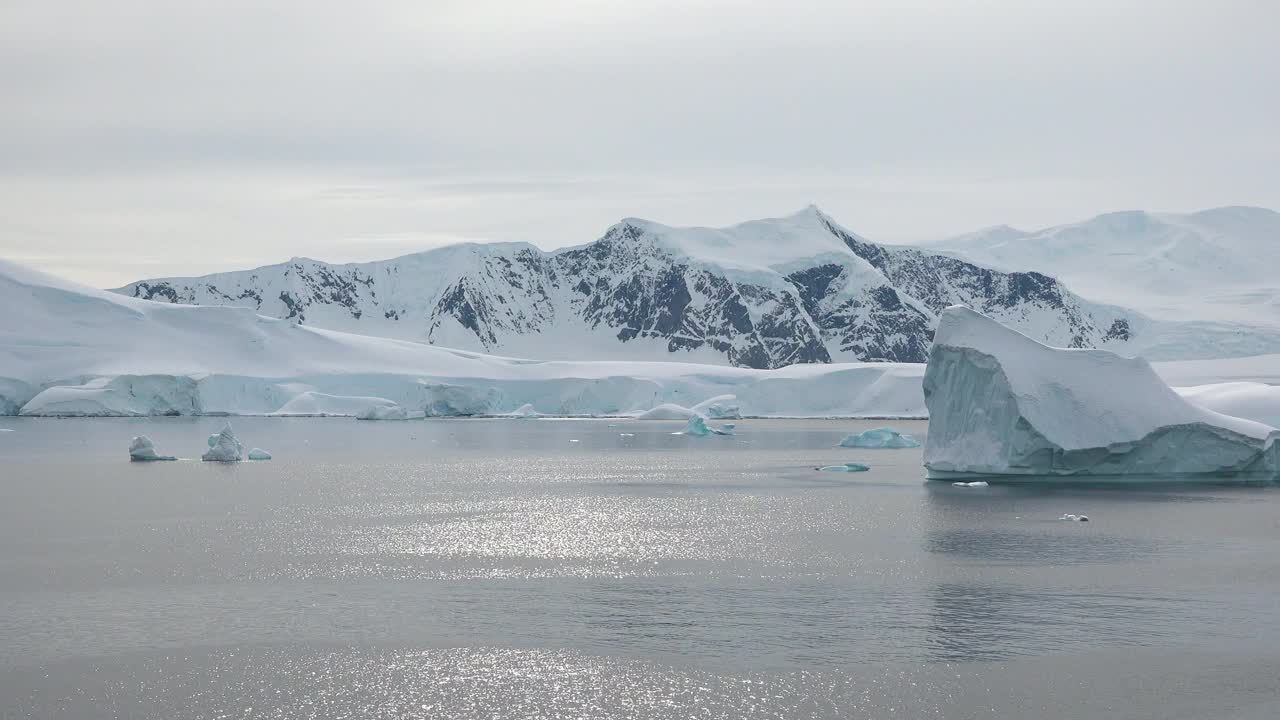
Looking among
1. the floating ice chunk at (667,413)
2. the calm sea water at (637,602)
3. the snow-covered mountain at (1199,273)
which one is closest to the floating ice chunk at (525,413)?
the floating ice chunk at (667,413)

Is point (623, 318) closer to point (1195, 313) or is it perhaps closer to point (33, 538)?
point (1195, 313)

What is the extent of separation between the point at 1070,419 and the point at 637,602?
17.9 m

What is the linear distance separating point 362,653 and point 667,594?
Answer: 5.10 meters

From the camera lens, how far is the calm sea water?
12773 millimetres

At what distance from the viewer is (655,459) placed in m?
48.8

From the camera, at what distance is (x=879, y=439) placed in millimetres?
55156

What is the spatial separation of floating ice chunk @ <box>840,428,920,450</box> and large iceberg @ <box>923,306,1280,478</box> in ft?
66.3

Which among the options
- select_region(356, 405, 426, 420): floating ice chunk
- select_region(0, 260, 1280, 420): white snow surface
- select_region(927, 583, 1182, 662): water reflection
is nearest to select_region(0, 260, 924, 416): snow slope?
select_region(0, 260, 1280, 420): white snow surface

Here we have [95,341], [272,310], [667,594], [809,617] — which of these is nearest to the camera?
[809,617]

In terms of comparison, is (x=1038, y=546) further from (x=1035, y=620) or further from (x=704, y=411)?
(x=704, y=411)

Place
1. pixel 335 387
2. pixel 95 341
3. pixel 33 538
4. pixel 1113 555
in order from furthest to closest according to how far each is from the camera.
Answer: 1. pixel 335 387
2. pixel 95 341
3. pixel 33 538
4. pixel 1113 555

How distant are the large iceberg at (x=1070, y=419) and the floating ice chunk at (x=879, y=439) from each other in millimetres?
20216

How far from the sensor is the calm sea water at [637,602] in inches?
503

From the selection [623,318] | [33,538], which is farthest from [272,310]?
[33,538]
